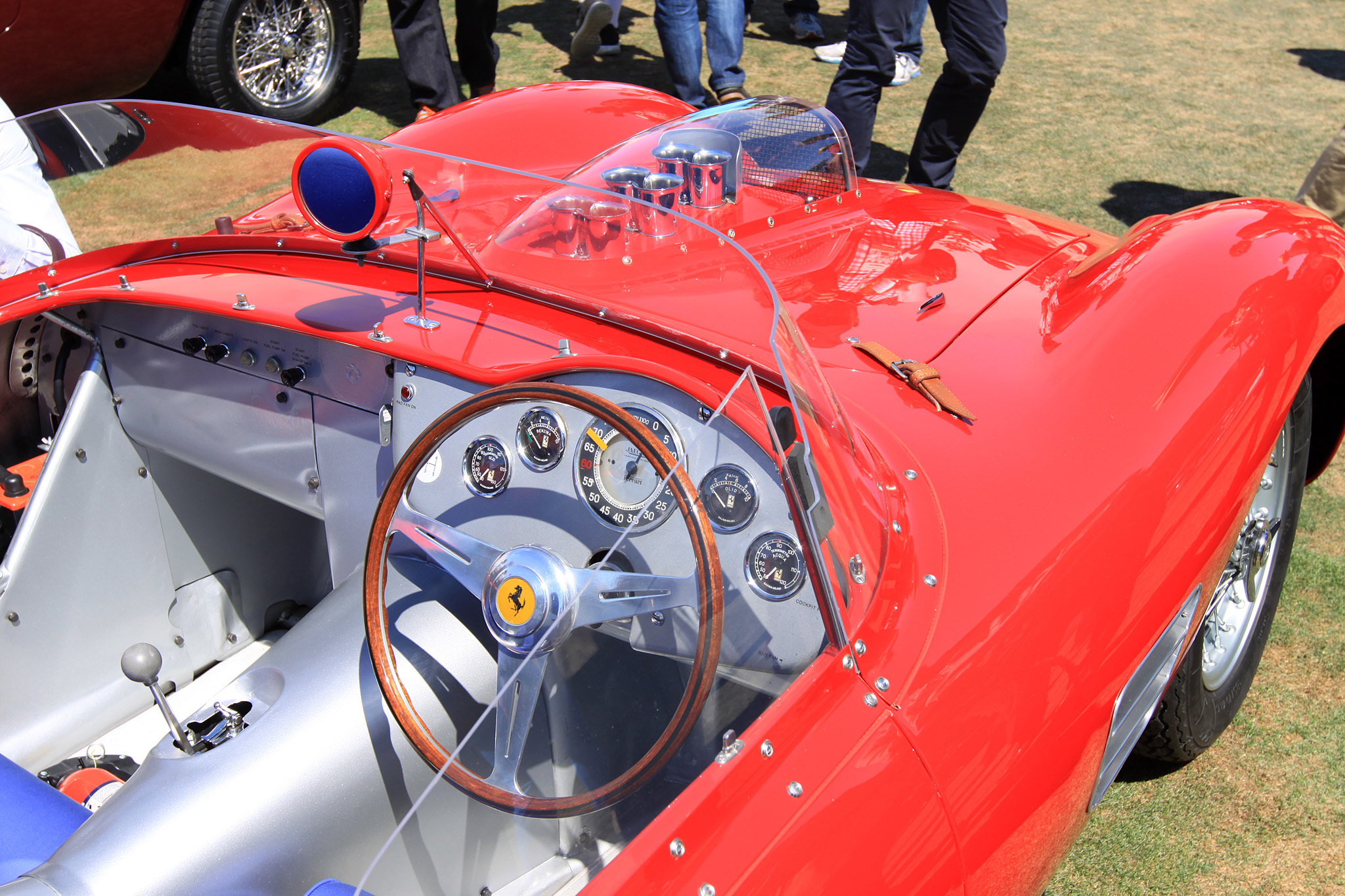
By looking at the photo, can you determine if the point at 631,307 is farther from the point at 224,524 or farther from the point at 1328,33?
the point at 1328,33

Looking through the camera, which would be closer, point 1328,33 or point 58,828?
point 58,828

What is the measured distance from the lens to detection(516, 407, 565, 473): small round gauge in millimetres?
1482

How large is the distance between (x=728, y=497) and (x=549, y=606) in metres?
0.28

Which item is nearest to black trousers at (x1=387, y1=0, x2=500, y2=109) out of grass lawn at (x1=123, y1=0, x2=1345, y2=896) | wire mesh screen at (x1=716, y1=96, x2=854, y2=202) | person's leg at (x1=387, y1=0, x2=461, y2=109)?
person's leg at (x1=387, y1=0, x2=461, y2=109)

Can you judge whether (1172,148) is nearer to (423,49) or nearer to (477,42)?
(477,42)

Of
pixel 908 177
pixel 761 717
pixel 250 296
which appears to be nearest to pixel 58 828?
pixel 250 296

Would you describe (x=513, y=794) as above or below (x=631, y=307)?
below

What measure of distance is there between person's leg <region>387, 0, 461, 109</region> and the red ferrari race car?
10.6ft

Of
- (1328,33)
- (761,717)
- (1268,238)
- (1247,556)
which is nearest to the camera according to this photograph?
(761,717)

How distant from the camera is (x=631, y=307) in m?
1.74

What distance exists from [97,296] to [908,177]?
352cm

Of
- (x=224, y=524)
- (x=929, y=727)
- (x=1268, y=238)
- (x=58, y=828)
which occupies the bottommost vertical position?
(x=224, y=524)

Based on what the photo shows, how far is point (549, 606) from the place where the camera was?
122 cm

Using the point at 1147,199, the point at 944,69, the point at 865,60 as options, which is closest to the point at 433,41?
the point at 865,60
